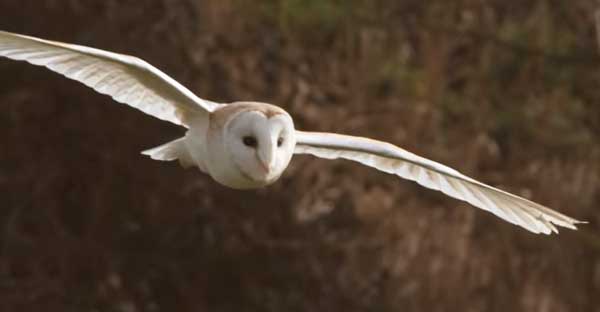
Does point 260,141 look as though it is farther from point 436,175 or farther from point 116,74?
point 436,175

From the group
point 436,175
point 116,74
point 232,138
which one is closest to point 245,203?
point 436,175

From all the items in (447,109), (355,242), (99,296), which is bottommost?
(99,296)

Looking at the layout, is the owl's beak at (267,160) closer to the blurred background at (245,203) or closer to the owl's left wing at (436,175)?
the owl's left wing at (436,175)

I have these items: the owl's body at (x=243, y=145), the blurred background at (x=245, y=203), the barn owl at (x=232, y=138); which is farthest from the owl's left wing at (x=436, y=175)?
the blurred background at (x=245, y=203)

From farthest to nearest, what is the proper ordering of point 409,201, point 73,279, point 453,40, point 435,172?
1. point 453,40
2. point 409,201
3. point 73,279
4. point 435,172

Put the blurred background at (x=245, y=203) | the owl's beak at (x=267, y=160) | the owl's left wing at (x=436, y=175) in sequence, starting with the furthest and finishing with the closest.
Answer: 1. the blurred background at (x=245, y=203)
2. the owl's left wing at (x=436, y=175)
3. the owl's beak at (x=267, y=160)

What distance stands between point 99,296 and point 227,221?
0.57m

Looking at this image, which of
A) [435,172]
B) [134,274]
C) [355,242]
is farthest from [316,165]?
[435,172]

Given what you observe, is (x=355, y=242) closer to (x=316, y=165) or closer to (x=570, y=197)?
(x=316, y=165)

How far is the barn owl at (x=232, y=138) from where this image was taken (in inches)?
147

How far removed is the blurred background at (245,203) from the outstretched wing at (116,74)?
2.89 metres

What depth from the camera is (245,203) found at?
283 inches

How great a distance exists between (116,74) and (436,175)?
76cm

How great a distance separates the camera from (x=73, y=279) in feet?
23.2
